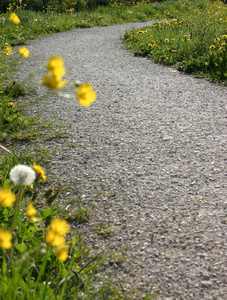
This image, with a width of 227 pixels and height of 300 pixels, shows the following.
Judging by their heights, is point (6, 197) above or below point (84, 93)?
below

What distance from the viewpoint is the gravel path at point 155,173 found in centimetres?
159

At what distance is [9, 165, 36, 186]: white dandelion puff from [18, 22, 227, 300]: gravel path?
39cm

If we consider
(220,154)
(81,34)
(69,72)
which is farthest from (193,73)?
(81,34)

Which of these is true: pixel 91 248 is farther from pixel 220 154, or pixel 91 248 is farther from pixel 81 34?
pixel 81 34

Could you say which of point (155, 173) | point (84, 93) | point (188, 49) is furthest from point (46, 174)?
point (188, 49)

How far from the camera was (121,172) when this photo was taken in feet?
7.93

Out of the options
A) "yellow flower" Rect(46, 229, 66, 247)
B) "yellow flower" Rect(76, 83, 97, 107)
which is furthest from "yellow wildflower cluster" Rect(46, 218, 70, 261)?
"yellow flower" Rect(76, 83, 97, 107)

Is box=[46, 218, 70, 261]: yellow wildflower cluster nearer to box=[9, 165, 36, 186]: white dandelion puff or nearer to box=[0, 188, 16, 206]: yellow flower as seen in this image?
box=[0, 188, 16, 206]: yellow flower

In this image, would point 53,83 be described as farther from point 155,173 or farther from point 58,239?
point 155,173

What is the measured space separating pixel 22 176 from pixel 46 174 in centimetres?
108

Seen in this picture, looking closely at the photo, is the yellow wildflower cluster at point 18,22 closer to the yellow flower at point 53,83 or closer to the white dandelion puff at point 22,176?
the white dandelion puff at point 22,176

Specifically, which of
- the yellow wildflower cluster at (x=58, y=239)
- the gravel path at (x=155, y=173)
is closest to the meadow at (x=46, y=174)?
the yellow wildflower cluster at (x=58, y=239)

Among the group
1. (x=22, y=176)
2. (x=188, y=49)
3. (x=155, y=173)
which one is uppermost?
(x=22, y=176)

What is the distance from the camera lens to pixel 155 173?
94.8 inches
